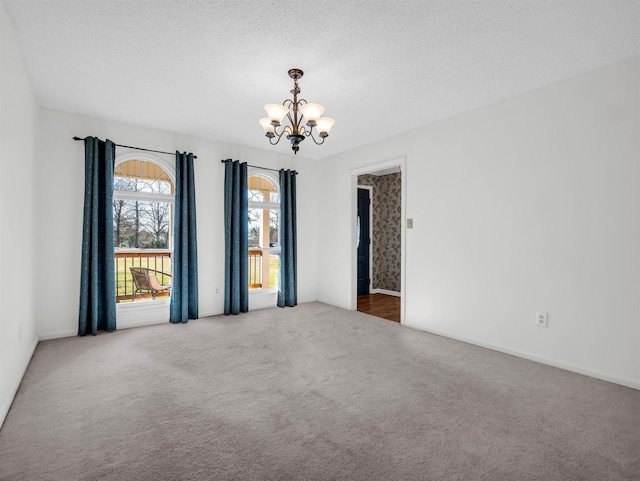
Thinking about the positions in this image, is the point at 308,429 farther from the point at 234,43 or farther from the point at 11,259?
the point at 234,43

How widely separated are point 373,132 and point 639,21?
272 cm

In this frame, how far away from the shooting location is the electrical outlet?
124 inches

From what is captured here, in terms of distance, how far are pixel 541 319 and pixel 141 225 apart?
4809 millimetres

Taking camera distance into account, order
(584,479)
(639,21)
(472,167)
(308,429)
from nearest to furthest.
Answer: (584,479), (308,429), (639,21), (472,167)

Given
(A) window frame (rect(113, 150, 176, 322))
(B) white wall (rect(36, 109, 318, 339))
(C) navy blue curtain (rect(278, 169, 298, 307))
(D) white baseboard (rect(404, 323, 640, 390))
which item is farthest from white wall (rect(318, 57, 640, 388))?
(A) window frame (rect(113, 150, 176, 322))

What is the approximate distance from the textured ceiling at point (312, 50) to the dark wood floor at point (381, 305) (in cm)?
296

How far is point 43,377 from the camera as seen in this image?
278 cm

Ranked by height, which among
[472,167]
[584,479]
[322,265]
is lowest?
[584,479]

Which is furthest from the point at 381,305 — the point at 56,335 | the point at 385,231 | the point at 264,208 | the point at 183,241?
the point at 56,335

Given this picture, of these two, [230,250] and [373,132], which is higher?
[373,132]

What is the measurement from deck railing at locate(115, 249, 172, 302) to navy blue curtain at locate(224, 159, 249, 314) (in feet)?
2.74

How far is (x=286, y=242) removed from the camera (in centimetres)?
554

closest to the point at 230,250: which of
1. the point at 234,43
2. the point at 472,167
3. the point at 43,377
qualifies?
the point at 43,377

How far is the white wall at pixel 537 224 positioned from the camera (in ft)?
8.90
